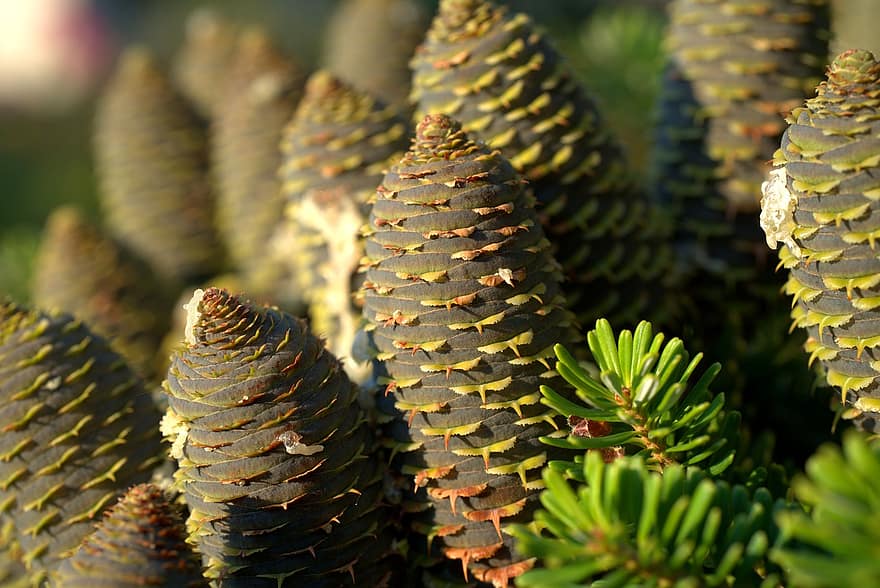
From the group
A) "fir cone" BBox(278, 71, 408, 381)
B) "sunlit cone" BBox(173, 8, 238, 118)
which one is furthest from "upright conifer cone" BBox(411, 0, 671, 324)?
"sunlit cone" BBox(173, 8, 238, 118)

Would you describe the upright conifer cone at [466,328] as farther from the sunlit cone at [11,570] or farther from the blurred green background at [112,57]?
the blurred green background at [112,57]

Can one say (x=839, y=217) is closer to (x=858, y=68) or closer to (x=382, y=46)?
(x=858, y=68)

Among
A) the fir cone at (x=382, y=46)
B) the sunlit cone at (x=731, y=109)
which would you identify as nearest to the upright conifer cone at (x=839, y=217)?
the sunlit cone at (x=731, y=109)

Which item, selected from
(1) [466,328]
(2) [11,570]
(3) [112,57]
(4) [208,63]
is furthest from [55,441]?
(3) [112,57]

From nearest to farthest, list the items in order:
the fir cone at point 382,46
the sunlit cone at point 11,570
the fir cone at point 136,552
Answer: the fir cone at point 136,552
the sunlit cone at point 11,570
the fir cone at point 382,46

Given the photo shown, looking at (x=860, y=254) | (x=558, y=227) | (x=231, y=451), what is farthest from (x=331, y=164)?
(x=860, y=254)

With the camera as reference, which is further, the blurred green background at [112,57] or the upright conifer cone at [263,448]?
the blurred green background at [112,57]

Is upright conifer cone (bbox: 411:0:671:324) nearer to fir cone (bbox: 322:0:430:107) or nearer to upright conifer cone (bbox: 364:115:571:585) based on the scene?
upright conifer cone (bbox: 364:115:571:585)

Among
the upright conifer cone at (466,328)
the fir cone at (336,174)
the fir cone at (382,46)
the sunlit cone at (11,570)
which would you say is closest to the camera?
the upright conifer cone at (466,328)
